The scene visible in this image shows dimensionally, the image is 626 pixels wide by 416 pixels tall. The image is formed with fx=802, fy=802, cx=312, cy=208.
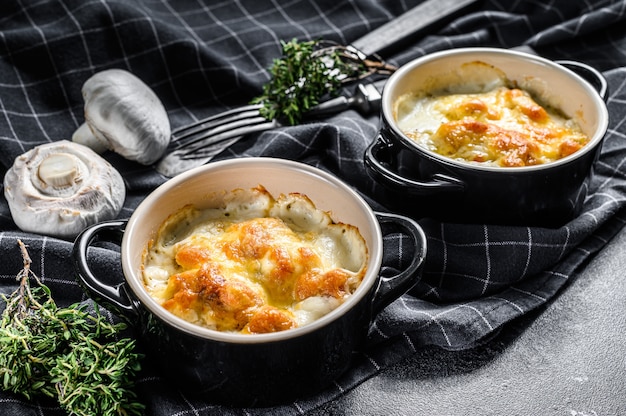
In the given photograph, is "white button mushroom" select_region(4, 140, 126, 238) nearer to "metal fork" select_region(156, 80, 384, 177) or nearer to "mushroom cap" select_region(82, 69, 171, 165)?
"mushroom cap" select_region(82, 69, 171, 165)

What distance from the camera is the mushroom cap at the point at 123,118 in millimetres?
2264

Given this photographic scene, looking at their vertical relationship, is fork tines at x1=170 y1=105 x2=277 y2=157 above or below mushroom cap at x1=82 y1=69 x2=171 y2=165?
below

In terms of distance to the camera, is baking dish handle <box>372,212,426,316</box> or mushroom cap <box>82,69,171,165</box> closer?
baking dish handle <box>372,212,426,316</box>

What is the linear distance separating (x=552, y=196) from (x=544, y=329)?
34 cm

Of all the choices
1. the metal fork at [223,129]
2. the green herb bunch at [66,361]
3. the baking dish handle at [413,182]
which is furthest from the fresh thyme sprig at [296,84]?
the green herb bunch at [66,361]

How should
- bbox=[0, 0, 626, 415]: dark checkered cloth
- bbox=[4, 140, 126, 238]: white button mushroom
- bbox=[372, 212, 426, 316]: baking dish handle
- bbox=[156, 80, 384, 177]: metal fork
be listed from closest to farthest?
1. bbox=[372, 212, 426, 316]: baking dish handle
2. bbox=[0, 0, 626, 415]: dark checkered cloth
3. bbox=[4, 140, 126, 238]: white button mushroom
4. bbox=[156, 80, 384, 177]: metal fork

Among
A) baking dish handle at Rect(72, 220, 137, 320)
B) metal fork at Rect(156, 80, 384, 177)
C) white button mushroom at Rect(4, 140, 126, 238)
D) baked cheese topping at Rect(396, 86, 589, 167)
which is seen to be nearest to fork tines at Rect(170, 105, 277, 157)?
metal fork at Rect(156, 80, 384, 177)

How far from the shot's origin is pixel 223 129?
2.44 m

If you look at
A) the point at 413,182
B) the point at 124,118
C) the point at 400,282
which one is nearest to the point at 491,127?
the point at 413,182

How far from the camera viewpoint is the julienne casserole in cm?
206

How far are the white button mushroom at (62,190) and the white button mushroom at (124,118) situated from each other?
0.09 m

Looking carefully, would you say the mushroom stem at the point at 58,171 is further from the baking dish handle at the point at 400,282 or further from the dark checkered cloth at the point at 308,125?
the baking dish handle at the point at 400,282

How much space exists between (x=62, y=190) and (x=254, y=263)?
27.3 inches

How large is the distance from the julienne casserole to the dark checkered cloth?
0.59 ft
